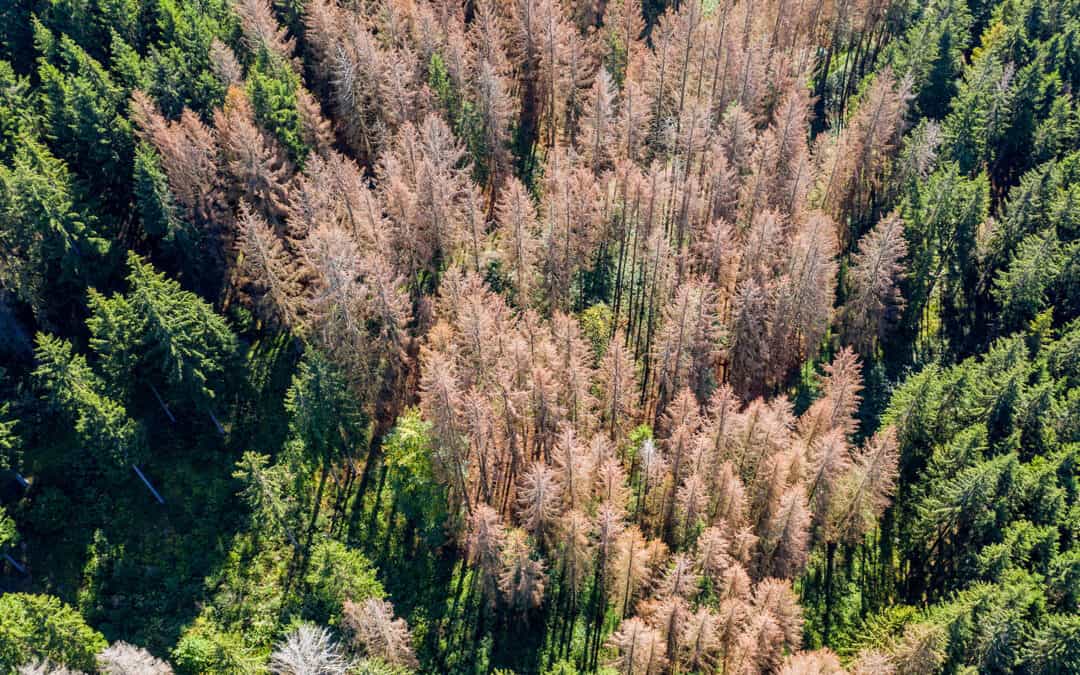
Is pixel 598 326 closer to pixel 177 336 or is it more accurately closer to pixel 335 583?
pixel 335 583

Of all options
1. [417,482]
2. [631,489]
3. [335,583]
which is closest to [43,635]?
[335,583]

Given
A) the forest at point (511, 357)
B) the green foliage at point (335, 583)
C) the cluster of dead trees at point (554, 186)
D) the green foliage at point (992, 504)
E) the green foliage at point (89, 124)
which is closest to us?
the green foliage at point (992, 504)

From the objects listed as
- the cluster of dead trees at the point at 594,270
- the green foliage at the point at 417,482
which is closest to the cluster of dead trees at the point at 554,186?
the cluster of dead trees at the point at 594,270

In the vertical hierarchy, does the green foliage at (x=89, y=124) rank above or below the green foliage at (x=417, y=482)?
above

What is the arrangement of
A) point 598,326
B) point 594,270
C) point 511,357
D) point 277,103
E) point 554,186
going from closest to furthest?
point 511,357 → point 598,326 → point 277,103 → point 554,186 → point 594,270

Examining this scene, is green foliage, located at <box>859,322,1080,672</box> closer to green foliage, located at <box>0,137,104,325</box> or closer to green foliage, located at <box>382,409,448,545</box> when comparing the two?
green foliage, located at <box>382,409,448,545</box>

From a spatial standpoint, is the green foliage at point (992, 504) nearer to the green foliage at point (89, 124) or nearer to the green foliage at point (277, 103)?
the green foliage at point (277, 103)
